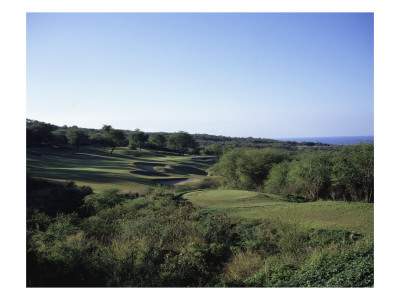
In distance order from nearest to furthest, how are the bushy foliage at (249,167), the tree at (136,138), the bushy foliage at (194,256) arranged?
the bushy foliage at (194,256) → the bushy foliage at (249,167) → the tree at (136,138)

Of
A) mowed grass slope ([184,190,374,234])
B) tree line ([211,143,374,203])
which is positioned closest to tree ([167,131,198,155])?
tree line ([211,143,374,203])

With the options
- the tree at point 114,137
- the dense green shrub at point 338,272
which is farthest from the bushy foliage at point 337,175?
the tree at point 114,137

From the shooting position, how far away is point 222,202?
48.0 feet

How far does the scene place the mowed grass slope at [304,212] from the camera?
357 inches

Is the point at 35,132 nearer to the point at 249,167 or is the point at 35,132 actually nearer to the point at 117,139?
the point at 249,167

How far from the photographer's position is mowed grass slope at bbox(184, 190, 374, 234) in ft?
29.8

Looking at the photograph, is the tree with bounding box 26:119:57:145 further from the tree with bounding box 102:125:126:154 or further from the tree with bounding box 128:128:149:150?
the tree with bounding box 128:128:149:150

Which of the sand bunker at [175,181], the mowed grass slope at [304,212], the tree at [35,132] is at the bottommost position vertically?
the sand bunker at [175,181]

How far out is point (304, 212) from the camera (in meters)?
11.1

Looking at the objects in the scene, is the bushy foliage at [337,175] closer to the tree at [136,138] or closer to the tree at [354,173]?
the tree at [354,173]

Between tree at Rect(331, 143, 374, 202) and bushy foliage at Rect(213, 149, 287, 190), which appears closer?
tree at Rect(331, 143, 374, 202)
